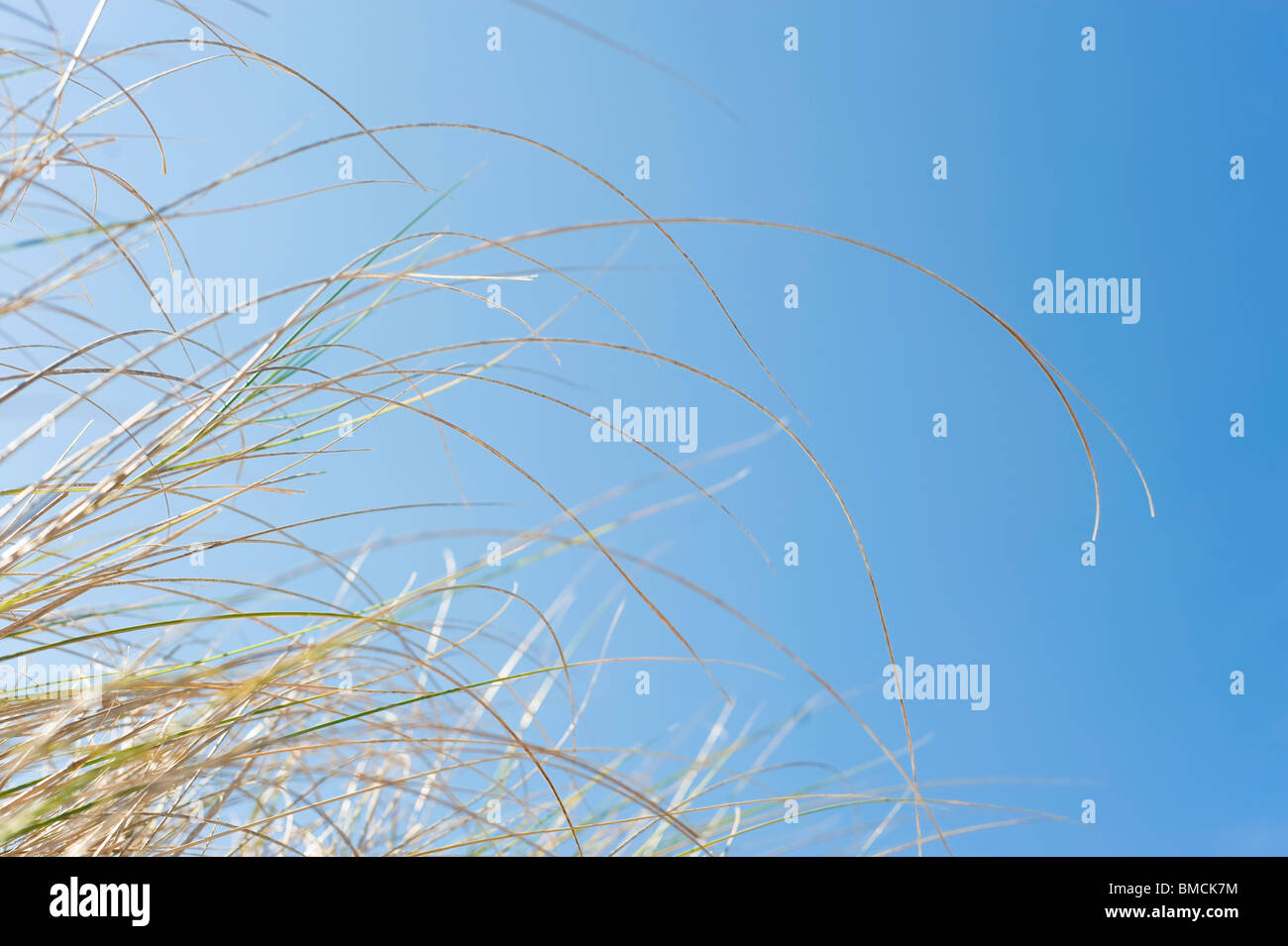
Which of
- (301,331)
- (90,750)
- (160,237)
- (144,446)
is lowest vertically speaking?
(90,750)

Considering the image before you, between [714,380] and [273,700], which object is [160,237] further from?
[714,380]

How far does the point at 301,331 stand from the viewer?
714 millimetres

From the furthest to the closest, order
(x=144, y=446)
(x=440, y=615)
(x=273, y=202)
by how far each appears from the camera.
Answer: (x=440, y=615)
(x=273, y=202)
(x=144, y=446)
